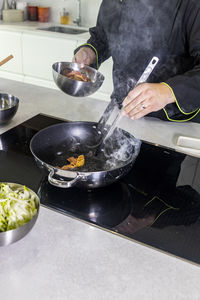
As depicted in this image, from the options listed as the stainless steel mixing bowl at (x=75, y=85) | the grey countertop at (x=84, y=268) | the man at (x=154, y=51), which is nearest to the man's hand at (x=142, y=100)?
the man at (x=154, y=51)

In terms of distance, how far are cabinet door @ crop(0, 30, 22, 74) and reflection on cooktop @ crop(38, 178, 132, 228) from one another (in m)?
2.65

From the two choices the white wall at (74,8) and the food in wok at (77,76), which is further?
the white wall at (74,8)

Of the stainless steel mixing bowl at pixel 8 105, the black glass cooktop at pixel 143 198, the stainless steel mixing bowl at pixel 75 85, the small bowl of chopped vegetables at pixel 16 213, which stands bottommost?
the black glass cooktop at pixel 143 198

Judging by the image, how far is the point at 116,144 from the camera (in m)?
1.13

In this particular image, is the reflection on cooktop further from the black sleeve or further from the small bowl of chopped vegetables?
the black sleeve

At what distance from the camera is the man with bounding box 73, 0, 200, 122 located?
1.14 meters

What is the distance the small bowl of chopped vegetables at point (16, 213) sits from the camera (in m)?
0.61

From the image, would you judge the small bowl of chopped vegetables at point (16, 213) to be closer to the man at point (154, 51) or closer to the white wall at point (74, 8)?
the man at point (154, 51)

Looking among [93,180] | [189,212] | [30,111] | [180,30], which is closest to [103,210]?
[93,180]

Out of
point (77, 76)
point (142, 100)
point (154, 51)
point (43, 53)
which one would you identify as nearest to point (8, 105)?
point (77, 76)

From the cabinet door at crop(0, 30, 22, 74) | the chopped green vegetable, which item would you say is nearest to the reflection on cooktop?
the chopped green vegetable

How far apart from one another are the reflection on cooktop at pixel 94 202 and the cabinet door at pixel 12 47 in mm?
2649

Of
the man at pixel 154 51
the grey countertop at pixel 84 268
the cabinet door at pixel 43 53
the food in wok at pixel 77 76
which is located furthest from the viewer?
the cabinet door at pixel 43 53

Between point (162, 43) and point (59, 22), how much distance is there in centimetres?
246
